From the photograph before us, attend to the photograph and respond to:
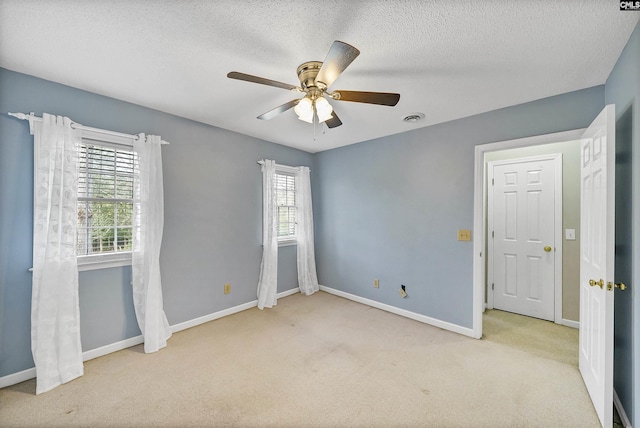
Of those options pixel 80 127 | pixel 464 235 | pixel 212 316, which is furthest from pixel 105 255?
pixel 464 235

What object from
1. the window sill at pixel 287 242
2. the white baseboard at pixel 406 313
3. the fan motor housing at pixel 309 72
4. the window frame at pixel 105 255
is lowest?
the white baseboard at pixel 406 313

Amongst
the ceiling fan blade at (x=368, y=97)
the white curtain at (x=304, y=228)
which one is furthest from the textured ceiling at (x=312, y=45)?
the white curtain at (x=304, y=228)

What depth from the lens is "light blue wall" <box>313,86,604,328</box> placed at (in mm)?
2549

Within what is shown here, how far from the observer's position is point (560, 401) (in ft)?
6.02

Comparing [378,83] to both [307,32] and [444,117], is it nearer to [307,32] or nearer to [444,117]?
[307,32]

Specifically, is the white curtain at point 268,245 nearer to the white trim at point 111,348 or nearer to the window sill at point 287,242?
the window sill at point 287,242

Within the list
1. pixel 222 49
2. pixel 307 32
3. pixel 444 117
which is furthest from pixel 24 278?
pixel 444 117

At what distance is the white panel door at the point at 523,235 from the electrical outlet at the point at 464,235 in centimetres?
117

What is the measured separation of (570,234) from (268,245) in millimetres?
3824

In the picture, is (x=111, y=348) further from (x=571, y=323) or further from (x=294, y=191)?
(x=571, y=323)

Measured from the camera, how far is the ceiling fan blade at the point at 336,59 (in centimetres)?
127

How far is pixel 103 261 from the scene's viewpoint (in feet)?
7.78

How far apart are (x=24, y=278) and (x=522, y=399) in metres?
3.91

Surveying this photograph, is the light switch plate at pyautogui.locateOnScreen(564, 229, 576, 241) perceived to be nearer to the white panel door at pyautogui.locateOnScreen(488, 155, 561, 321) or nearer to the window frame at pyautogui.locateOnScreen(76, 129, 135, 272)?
the white panel door at pyautogui.locateOnScreen(488, 155, 561, 321)
